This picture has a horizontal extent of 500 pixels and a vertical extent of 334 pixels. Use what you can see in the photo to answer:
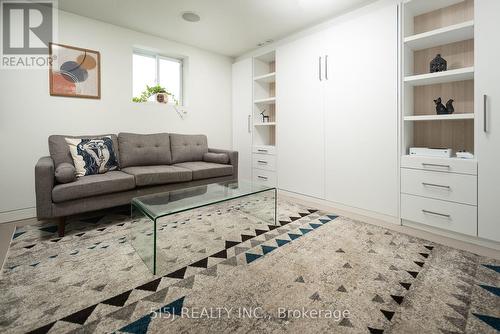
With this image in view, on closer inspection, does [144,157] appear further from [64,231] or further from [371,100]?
[371,100]

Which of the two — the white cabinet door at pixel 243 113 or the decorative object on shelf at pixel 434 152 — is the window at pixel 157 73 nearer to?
the white cabinet door at pixel 243 113

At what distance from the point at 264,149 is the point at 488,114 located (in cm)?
275

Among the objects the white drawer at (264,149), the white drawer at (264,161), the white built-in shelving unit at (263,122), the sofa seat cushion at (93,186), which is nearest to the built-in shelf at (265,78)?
the white built-in shelving unit at (263,122)

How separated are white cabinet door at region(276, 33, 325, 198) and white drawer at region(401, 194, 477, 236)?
1054 mm

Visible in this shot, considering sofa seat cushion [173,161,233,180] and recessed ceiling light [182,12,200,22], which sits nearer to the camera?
recessed ceiling light [182,12,200,22]

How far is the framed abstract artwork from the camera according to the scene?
304 cm

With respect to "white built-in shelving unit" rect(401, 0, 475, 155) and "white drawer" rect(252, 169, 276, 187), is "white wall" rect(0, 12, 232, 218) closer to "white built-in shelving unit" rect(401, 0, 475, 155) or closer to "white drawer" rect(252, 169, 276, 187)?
"white drawer" rect(252, 169, 276, 187)

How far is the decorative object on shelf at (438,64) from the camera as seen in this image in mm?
2395

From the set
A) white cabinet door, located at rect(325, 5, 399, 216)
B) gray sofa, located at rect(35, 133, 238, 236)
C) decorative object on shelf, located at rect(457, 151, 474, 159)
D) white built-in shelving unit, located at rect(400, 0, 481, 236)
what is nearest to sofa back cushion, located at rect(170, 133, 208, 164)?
gray sofa, located at rect(35, 133, 238, 236)

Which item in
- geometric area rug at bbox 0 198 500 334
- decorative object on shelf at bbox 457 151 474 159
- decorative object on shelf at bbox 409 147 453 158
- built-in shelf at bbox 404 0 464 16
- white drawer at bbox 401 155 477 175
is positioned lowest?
geometric area rug at bbox 0 198 500 334

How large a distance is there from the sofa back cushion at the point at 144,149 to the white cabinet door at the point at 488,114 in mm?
3539

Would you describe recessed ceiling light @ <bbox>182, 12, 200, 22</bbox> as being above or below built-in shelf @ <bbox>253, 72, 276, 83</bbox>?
above

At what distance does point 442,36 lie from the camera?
237cm

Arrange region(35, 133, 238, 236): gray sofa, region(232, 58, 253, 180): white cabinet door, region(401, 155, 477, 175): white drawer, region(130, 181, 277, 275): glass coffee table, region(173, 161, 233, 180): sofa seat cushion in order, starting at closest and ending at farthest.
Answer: region(130, 181, 277, 275): glass coffee table → region(401, 155, 477, 175): white drawer → region(35, 133, 238, 236): gray sofa → region(173, 161, 233, 180): sofa seat cushion → region(232, 58, 253, 180): white cabinet door
